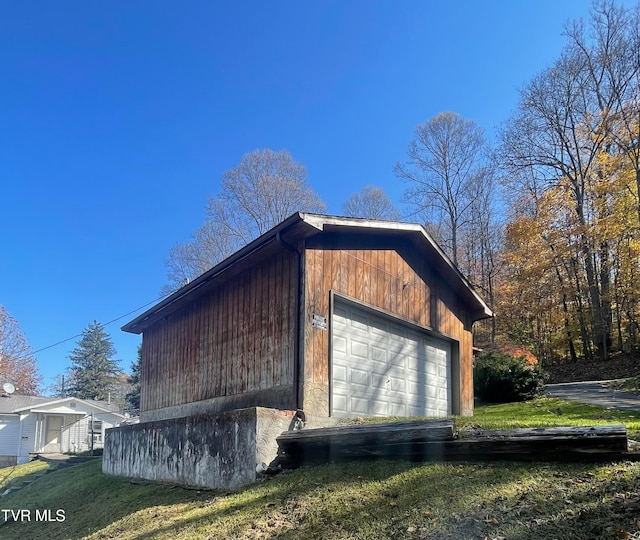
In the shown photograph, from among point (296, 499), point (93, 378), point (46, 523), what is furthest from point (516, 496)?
point (93, 378)

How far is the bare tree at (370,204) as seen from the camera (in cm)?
2988

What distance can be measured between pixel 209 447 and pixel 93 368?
5708 cm

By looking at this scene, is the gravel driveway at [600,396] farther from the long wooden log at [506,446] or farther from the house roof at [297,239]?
the long wooden log at [506,446]

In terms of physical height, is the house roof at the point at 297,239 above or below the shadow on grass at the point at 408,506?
above

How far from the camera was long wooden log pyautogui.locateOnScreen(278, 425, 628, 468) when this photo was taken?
4.61 metres

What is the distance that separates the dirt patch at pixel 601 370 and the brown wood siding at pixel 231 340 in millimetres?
17076

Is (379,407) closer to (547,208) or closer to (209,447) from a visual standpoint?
(209,447)

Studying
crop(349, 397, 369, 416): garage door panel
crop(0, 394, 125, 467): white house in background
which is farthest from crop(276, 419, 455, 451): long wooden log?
crop(0, 394, 125, 467): white house in background

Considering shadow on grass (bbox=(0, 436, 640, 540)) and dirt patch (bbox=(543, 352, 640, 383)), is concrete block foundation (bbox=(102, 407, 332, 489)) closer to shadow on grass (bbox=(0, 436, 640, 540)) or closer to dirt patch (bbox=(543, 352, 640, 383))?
shadow on grass (bbox=(0, 436, 640, 540))

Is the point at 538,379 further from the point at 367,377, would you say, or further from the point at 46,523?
the point at 46,523

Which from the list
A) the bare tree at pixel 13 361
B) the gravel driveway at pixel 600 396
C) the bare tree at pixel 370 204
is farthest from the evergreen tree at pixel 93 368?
the gravel driveway at pixel 600 396

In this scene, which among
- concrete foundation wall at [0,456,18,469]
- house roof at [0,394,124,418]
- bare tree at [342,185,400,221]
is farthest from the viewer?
bare tree at [342,185,400,221]

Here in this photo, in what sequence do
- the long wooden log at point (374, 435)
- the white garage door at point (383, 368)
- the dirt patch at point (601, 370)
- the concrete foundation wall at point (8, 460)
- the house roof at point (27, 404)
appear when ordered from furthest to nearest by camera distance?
the house roof at point (27, 404)
the concrete foundation wall at point (8, 460)
the dirt patch at point (601, 370)
the white garage door at point (383, 368)
the long wooden log at point (374, 435)

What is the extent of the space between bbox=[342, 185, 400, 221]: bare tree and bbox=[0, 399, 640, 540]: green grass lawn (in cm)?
2372
